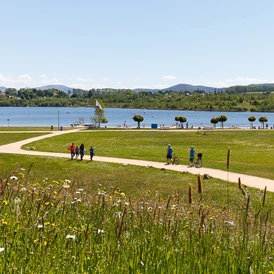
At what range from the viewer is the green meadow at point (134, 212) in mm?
4992

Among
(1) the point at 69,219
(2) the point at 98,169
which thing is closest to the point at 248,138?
(2) the point at 98,169

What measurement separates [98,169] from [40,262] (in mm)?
25404

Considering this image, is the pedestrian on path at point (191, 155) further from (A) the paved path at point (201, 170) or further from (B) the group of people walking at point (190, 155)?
(A) the paved path at point (201, 170)

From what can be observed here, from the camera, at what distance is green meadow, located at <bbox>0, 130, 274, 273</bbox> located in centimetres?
499

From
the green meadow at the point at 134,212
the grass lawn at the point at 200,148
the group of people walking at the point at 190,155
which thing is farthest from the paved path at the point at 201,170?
the grass lawn at the point at 200,148

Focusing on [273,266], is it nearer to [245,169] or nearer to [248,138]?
[245,169]

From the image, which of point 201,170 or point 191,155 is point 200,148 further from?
point 201,170

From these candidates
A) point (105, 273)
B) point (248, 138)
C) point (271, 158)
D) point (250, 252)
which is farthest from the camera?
point (248, 138)

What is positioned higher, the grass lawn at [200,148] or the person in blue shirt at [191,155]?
the person in blue shirt at [191,155]

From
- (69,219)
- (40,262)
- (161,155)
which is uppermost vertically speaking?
(40,262)

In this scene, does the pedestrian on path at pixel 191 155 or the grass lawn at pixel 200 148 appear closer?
the pedestrian on path at pixel 191 155

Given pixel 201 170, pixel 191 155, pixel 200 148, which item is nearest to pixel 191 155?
pixel 191 155

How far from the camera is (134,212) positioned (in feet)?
23.5

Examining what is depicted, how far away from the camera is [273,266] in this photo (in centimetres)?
546
